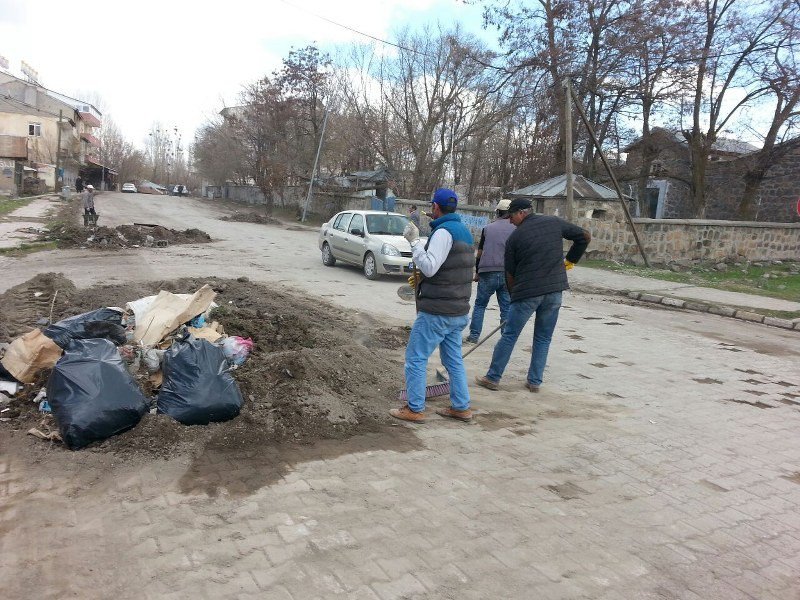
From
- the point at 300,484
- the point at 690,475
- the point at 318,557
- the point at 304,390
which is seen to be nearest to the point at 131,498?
the point at 300,484

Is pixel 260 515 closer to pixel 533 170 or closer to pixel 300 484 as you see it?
pixel 300 484

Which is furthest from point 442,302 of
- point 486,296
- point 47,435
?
point 486,296

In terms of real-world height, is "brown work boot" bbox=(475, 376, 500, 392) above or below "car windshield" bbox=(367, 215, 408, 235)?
below

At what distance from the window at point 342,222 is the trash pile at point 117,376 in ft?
30.8

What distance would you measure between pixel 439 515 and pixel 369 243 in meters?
10.3

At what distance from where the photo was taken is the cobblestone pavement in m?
2.61

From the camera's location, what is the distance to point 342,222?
1461 cm

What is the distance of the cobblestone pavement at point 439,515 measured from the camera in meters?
2.61

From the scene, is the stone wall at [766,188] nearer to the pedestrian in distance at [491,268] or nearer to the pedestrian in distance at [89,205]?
the pedestrian in distance at [491,268]

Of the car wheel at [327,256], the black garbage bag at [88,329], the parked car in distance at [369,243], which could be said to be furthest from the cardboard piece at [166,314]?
Answer: the car wheel at [327,256]

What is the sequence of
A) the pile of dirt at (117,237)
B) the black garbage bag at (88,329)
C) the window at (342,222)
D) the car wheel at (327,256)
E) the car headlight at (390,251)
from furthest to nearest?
the pile of dirt at (117,237), the car wheel at (327,256), the window at (342,222), the car headlight at (390,251), the black garbage bag at (88,329)

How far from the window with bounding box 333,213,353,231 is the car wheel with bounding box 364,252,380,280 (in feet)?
4.87

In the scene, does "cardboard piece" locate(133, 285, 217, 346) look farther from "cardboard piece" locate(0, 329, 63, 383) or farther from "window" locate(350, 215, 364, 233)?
"window" locate(350, 215, 364, 233)

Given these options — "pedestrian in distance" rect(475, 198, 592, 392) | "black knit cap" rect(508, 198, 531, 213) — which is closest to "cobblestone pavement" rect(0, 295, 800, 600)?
"pedestrian in distance" rect(475, 198, 592, 392)
